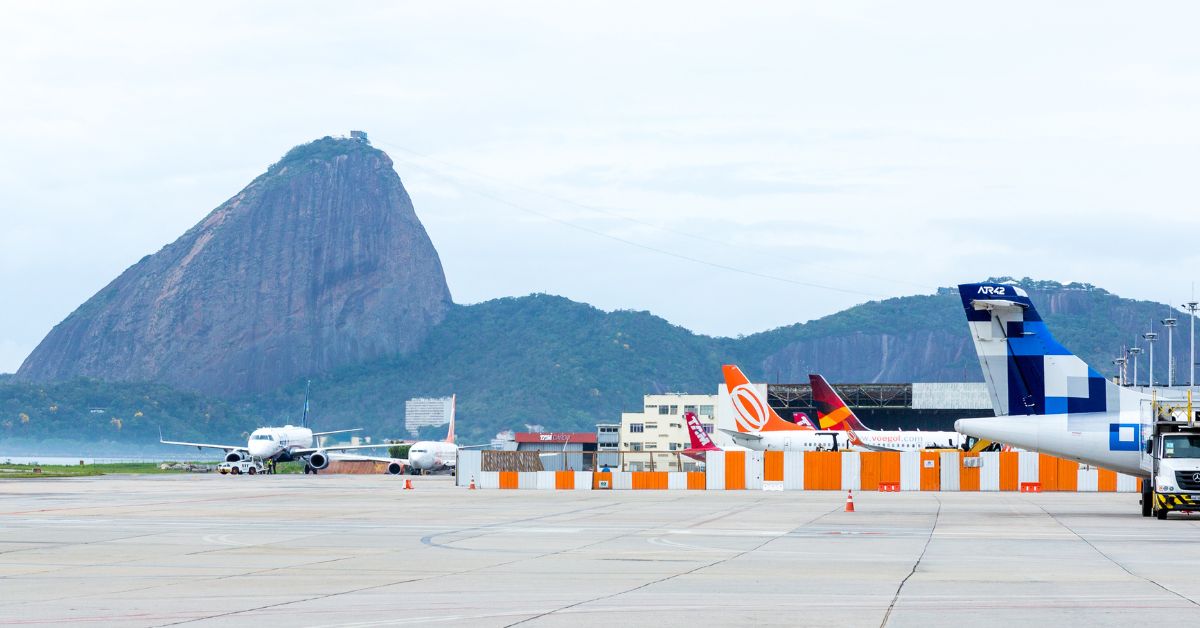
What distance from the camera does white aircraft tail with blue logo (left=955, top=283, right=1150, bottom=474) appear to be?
141 ft

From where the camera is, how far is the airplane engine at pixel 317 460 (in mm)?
108312

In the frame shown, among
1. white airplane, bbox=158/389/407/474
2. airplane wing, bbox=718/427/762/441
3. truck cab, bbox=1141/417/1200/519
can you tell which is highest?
truck cab, bbox=1141/417/1200/519

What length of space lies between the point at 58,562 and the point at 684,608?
43.9 ft

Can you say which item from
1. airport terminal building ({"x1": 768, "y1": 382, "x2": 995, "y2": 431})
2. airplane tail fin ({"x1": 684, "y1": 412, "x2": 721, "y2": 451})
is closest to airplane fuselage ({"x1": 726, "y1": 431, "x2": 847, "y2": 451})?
airplane tail fin ({"x1": 684, "y1": 412, "x2": 721, "y2": 451})

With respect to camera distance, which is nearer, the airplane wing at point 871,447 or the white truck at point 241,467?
the airplane wing at point 871,447

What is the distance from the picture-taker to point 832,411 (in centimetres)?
10050

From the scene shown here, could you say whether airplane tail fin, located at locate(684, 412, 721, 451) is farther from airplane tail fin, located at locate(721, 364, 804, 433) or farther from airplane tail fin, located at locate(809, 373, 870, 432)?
airplane tail fin, located at locate(809, 373, 870, 432)

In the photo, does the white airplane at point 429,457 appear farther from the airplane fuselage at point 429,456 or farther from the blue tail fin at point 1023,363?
the blue tail fin at point 1023,363

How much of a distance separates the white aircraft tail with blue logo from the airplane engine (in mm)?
73297

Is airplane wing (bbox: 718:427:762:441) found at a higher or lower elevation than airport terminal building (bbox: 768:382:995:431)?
lower

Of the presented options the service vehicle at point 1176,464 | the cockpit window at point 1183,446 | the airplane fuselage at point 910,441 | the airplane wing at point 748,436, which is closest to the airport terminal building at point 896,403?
the airplane wing at point 748,436

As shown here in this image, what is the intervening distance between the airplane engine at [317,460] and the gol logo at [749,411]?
124 ft

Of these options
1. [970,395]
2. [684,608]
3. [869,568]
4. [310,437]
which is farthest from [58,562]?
[970,395]

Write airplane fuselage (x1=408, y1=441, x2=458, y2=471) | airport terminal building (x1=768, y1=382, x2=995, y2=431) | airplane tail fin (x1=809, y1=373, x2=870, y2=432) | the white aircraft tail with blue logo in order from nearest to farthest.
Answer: the white aircraft tail with blue logo, airplane tail fin (x1=809, y1=373, x2=870, y2=432), airplane fuselage (x1=408, y1=441, x2=458, y2=471), airport terminal building (x1=768, y1=382, x2=995, y2=431)
